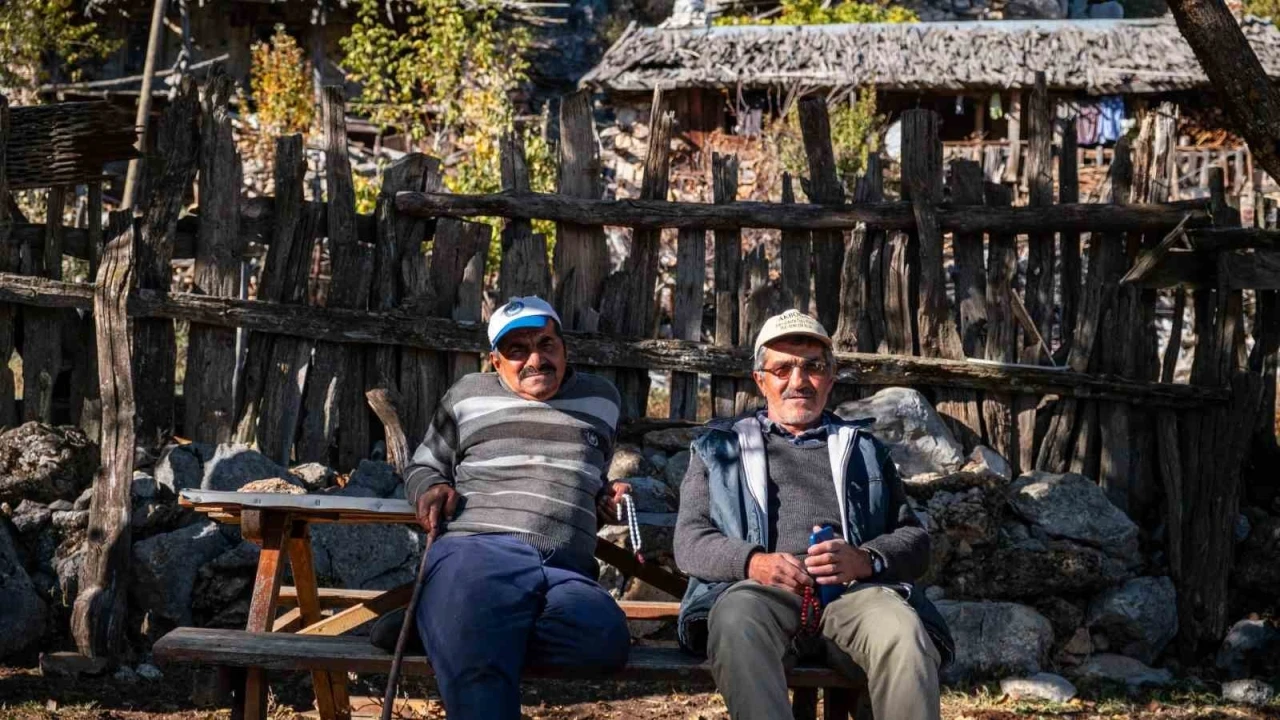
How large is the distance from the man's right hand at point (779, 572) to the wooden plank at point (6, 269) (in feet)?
12.7

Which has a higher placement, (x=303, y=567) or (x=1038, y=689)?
(x=303, y=567)

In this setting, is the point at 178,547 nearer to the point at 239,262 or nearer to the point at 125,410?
the point at 125,410

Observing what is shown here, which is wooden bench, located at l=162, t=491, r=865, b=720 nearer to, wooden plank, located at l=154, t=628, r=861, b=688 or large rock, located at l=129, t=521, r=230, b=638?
wooden plank, located at l=154, t=628, r=861, b=688

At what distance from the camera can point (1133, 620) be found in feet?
20.6

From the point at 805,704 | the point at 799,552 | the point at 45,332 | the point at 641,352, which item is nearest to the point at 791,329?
the point at 799,552

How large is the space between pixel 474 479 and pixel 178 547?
215 centimetres

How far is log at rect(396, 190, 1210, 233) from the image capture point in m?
6.64

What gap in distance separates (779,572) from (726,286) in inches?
119

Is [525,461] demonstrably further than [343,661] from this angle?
Yes

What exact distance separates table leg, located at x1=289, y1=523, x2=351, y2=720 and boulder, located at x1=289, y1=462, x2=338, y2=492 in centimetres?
129

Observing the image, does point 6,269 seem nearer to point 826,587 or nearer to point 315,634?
point 315,634

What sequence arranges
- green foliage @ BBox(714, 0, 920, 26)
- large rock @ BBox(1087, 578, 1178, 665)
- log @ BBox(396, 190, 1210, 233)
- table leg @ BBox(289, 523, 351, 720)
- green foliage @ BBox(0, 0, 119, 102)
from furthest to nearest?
green foliage @ BBox(714, 0, 920, 26) < green foliage @ BBox(0, 0, 119, 102) < log @ BBox(396, 190, 1210, 233) < large rock @ BBox(1087, 578, 1178, 665) < table leg @ BBox(289, 523, 351, 720)

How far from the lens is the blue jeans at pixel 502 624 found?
3752 mm

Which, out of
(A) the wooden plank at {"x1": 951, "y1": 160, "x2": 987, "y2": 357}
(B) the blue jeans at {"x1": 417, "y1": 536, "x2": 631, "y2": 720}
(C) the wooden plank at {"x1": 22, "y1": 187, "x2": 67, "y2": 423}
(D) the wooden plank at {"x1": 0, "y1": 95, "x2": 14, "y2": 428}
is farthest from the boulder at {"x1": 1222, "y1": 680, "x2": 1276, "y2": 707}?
(D) the wooden plank at {"x1": 0, "y1": 95, "x2": 14, "y2": 428}
